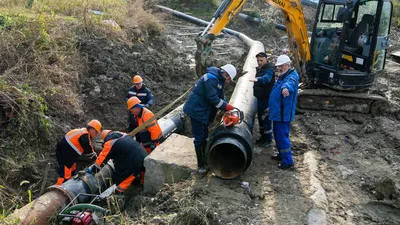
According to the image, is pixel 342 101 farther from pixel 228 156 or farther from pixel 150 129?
pixel 150 129

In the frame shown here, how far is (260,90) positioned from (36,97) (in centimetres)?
388

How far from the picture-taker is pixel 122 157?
5.84 meters

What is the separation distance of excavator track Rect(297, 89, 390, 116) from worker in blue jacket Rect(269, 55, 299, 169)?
2798 millimetres

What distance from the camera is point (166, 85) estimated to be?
1017 cm

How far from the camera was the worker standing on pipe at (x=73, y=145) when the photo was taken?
19.7 ft

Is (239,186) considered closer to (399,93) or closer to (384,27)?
(384,27)

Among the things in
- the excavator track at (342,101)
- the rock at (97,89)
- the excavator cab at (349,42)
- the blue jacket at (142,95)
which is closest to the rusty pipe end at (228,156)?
the blue jacket at (142,95)

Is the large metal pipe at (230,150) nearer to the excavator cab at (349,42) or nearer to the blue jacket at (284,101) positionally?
the blue jacket at (284,101)

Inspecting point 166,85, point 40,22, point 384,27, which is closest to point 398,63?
point 384,27

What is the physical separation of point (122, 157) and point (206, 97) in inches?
61.5

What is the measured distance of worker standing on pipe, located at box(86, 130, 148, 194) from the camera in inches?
226

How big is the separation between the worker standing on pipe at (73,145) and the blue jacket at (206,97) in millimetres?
1535

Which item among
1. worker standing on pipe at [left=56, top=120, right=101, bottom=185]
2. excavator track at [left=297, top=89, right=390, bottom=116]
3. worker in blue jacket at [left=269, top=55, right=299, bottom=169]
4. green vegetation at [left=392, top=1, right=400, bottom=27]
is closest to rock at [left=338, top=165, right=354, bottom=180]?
worker in blue jacket at [left=269, top=55, right=299, bottom=169]

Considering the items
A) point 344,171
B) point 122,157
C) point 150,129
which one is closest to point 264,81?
point 344,171
